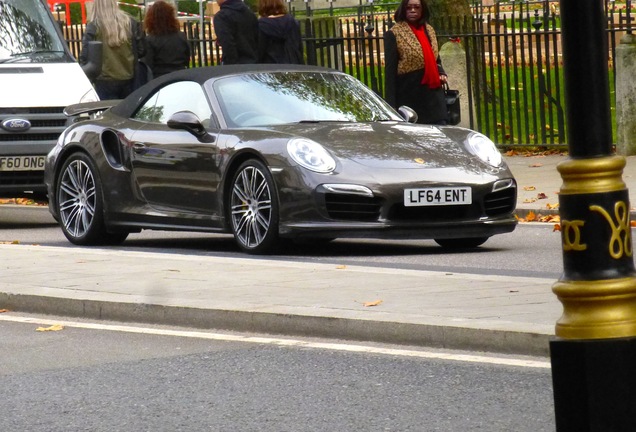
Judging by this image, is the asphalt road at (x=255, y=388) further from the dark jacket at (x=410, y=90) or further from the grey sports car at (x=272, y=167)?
the dark jacket at (x=410, y=90)

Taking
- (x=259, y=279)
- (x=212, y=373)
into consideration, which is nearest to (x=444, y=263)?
(x=259, y=279)

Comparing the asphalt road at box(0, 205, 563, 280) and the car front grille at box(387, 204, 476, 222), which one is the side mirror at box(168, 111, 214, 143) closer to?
the asphalt road at box(0, 205, 563, 280)

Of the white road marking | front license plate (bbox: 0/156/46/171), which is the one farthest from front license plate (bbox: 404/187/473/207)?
front license plate (bbox: 0/156/46/171)

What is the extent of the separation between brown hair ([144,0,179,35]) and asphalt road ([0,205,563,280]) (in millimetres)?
3403

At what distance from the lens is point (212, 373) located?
696cm

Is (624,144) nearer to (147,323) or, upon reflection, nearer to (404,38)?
(404,38)

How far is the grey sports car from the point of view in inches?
424

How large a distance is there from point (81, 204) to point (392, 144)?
2.85m

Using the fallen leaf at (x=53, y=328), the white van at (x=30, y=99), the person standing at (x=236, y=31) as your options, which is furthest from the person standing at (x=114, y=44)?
the fallen leaf at (x=53, y=328)

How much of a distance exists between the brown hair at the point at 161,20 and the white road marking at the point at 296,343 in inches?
333

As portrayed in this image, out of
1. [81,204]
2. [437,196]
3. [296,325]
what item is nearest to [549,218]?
[437,196]

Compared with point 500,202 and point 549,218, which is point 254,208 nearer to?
point 500,202

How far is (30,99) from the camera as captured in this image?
14516 millimetres

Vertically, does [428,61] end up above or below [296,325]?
above
